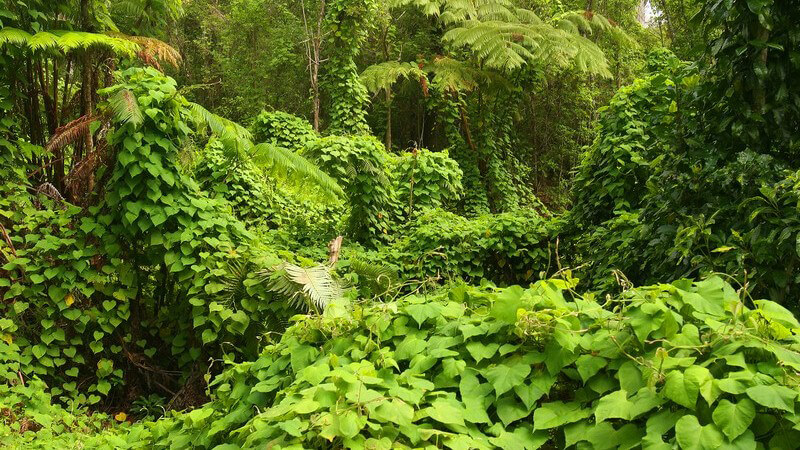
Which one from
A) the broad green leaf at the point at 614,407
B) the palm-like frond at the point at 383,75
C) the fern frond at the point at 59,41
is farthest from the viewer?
the palm-like frond at the point at 383,75

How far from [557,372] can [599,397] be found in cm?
12

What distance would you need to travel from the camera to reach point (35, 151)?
4.87 metres

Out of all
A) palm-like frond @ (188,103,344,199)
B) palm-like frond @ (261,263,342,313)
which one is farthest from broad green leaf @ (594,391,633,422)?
palm-like frond @ (188,103,344,199)

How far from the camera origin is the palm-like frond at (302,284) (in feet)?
13.5

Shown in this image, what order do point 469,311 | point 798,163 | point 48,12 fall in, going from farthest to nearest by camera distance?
1. point 48,12
2. point 798,163
3. point 469,311

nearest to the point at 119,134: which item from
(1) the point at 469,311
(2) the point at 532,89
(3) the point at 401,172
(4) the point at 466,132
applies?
(1) the point at 469,311

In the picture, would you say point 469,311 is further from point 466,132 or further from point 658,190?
point 466,132

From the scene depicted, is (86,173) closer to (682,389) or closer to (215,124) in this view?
(215,124)

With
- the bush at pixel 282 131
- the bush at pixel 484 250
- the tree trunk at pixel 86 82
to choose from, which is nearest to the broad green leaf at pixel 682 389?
the bush at pixel 484 250

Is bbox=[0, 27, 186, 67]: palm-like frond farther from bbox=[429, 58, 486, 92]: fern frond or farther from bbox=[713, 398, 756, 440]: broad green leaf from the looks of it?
bbox=[429, 58, 486, 92]: fern frond

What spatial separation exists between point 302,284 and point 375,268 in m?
1.24

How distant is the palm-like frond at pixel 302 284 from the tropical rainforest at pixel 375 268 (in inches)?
1.8

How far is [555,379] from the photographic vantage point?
5.60 ft

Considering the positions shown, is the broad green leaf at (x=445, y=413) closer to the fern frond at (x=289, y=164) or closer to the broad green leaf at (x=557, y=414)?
the broad green leaf at (x=557, y=414)
